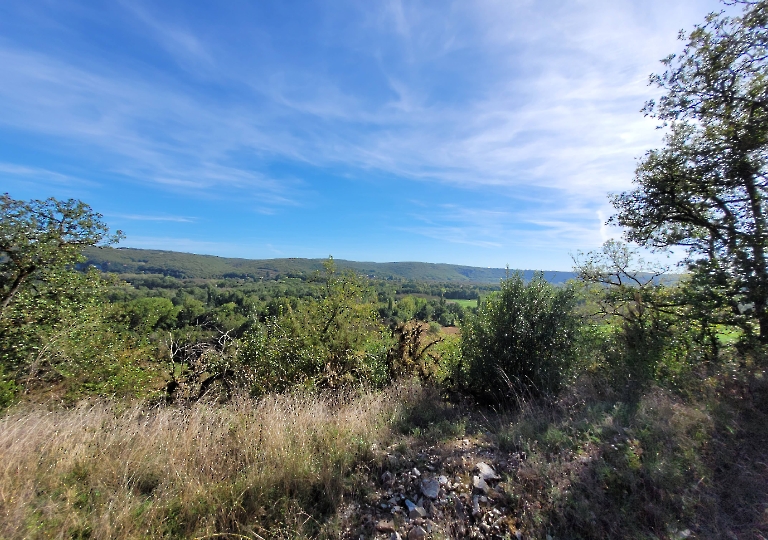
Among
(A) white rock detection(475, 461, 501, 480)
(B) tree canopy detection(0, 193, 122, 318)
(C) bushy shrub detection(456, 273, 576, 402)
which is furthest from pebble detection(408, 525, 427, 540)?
(B) tree canopy detection(0, 193, 122, 318)

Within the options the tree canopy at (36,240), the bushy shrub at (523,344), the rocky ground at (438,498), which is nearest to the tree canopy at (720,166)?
the bushy shrub at (523,344)

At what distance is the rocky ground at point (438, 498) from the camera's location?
281cm

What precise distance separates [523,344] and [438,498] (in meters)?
4.21

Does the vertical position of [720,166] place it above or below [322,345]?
above

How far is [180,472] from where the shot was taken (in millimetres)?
3217

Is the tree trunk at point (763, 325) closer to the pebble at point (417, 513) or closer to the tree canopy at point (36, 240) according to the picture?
the pebble at point (417, 513)

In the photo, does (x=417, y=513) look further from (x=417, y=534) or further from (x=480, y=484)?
(x=480, y=484)

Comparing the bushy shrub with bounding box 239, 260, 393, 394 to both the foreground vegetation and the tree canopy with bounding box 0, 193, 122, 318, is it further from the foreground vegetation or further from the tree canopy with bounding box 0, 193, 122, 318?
the tree canopy with bounding box 0, 193, 122, 318

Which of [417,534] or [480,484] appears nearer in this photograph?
[417,534]

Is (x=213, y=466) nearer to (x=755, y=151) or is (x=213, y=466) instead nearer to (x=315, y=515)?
(x=315, y=515)

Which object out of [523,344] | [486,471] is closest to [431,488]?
[486,471]

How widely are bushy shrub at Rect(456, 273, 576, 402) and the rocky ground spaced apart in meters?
2.69

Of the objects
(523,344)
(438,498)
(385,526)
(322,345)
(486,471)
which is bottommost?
(322,345)

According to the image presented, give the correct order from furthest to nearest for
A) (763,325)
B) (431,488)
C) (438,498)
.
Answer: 1. (763,325)
2. (431,488)
3. (438,498)
